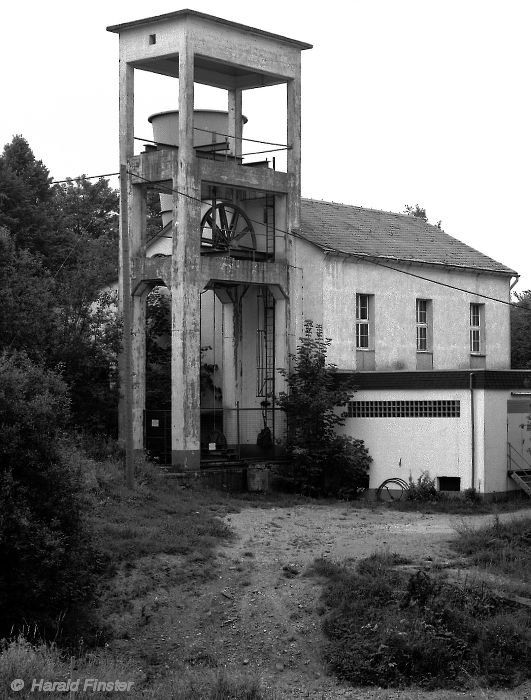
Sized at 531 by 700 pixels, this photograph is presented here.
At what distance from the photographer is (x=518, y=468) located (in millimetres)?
31219

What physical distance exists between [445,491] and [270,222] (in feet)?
32.8

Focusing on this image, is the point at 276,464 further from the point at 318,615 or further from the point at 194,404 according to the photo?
the point at 318,615

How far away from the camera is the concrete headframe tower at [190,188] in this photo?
3170 centimetres

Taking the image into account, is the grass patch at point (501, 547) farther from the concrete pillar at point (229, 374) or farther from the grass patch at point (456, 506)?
the concrete pillar at point (229, 374)

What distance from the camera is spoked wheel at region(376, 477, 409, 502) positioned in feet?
103

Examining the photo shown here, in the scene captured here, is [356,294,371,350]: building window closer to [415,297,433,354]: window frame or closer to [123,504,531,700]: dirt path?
[415,297,433,354]: window frame

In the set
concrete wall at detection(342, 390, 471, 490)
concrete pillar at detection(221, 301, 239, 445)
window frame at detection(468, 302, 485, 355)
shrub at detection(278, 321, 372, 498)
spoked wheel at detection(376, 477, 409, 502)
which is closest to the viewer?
concrete wall at detection(342, 390, 471, 490)

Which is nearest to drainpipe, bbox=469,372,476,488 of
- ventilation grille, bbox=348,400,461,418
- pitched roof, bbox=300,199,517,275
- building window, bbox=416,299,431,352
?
ventilation grille, bbox=348,400,461,418

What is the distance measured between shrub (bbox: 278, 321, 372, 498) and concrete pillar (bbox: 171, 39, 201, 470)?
2839 millimetres

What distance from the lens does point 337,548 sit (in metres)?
23.6

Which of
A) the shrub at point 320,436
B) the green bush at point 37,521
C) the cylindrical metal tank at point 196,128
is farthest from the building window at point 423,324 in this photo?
the green bush at point 37,521

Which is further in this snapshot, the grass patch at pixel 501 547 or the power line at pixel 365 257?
the power line at pixel 365 257

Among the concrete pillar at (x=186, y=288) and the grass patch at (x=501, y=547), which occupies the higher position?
the concrete pillar at (x=186, y=288)

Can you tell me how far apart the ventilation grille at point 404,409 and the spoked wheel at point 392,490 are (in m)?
1.83
